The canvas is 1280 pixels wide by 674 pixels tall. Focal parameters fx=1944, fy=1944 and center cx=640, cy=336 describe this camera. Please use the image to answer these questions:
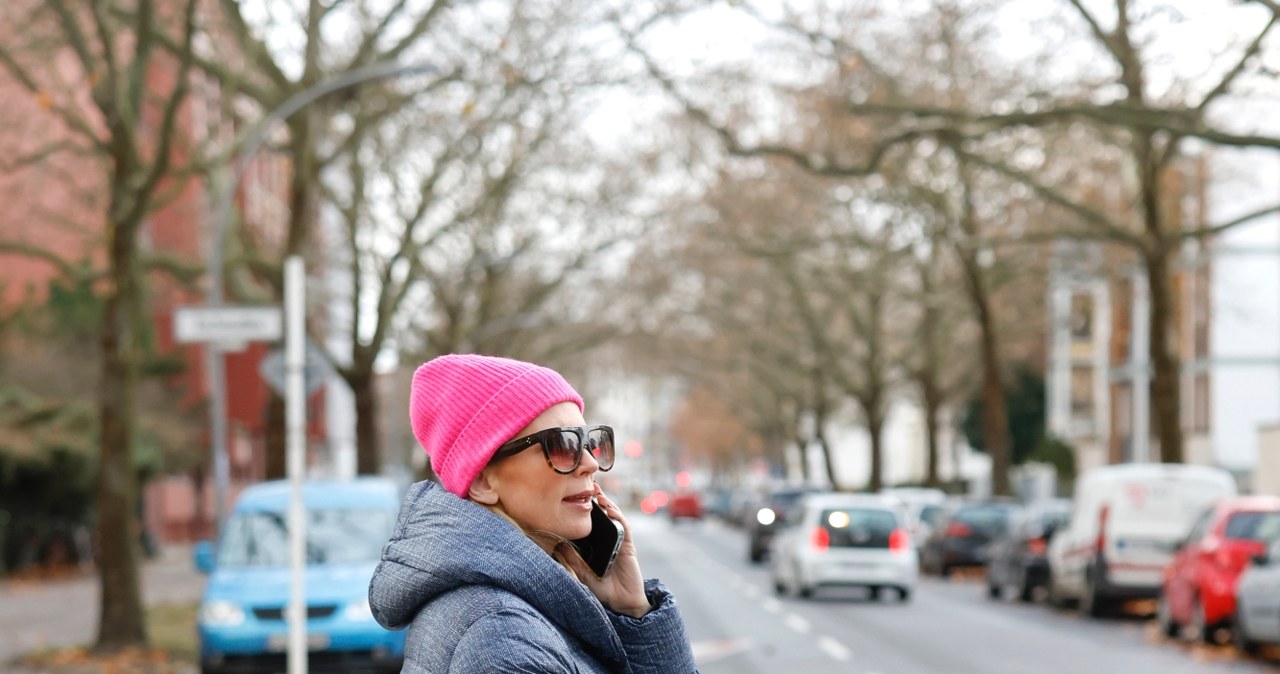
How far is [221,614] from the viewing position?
14.7m

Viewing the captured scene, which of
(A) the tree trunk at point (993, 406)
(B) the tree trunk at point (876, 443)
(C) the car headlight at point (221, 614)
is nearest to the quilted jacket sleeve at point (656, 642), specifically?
(C) the car headlight at point (221, 614)

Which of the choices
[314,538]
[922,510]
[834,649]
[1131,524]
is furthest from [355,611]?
[922,510]

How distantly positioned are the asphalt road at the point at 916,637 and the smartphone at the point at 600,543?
45.8ft

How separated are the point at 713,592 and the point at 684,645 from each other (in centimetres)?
2677

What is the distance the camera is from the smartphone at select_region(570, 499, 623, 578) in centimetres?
261

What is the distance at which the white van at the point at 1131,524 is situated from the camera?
23391 mm

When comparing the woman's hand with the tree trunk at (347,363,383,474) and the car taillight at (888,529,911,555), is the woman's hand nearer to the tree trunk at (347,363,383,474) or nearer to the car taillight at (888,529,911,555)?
the car taillight at (888,529,911,555)

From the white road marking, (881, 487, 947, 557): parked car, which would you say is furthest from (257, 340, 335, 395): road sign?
(881, 487, 947, 557): parked car

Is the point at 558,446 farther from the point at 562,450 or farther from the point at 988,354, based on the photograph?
the point at 988,354

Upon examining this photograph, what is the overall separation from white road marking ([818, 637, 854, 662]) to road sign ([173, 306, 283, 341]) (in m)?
6.43

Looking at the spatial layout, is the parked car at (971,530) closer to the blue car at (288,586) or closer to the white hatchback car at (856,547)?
the white hatchback car at (856,547)

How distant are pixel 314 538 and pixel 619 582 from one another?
13.7 meters

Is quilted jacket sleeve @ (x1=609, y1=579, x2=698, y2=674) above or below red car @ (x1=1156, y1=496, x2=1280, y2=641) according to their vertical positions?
above

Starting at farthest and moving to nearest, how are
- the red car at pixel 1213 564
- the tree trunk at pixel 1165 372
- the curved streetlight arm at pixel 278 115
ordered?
the tree trunk at pixel 1165 372, the curved streetlight arm at pixel 278 115, the red car at pixel 1213 564
